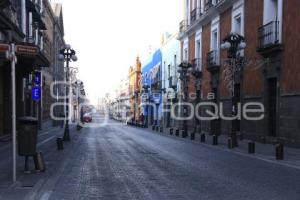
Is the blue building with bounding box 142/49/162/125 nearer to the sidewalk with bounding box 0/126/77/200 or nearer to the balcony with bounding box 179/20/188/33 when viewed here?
the balcony with bounding box 179/20/188/33

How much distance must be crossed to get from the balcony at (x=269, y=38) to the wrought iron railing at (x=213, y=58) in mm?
9292

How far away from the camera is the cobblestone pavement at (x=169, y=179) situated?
34.0 ft

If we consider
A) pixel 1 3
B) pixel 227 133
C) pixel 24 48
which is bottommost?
pixel 227 133

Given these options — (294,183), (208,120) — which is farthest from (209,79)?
(294,183)

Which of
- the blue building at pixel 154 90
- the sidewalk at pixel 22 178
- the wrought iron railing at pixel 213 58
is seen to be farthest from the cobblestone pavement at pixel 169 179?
the blue building at pixel 154 90

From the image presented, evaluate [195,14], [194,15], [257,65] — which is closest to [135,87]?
[194,15]

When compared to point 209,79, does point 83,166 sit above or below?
below

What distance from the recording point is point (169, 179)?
41.2 feet

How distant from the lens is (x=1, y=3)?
2052cm

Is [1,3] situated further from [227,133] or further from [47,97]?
[47,97]

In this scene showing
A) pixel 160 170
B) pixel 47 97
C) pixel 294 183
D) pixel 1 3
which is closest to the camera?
pixel 294 183

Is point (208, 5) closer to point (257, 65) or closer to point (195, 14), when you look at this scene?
point (195, 14)

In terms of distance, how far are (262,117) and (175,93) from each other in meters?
24.6

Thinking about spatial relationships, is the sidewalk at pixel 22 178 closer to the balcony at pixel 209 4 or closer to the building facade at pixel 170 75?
the balcony at pixel 209 4
